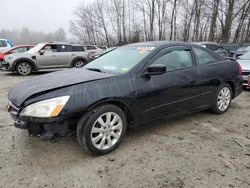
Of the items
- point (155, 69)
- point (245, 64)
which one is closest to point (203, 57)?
point (155, 69)

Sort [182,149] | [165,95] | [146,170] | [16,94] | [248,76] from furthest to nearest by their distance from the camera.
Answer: [248,76] < [165,95] < [182,149] < [16,94] < [146,170]

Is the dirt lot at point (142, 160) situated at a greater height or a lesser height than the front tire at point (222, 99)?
lesser

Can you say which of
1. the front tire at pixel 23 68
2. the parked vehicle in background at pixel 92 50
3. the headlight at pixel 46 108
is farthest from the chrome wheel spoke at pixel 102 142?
the parked vehicle in background at pixel 92 50

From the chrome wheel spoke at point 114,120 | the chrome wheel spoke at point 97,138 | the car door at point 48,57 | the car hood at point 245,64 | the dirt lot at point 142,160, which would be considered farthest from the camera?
the car door at point 48,57

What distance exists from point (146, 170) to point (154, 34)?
1257 inches

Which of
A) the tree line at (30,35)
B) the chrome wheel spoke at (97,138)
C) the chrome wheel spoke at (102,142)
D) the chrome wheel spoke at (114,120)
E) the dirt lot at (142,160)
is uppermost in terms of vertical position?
the tree line at (30,35)

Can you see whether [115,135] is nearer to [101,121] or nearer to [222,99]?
[101,121]

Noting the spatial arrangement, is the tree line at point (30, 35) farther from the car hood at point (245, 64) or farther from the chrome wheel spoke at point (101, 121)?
the chrome wheel spoke at point (101, 121)

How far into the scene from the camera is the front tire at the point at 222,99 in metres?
4.04

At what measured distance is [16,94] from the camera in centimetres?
268

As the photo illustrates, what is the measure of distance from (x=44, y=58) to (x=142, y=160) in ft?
28.0

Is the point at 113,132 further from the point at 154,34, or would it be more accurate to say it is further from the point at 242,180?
the point at 154,34

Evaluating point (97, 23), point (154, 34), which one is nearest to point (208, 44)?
point (154, 34)

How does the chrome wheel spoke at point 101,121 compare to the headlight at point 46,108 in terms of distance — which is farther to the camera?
the chrome wheel spoke at point 101,121
